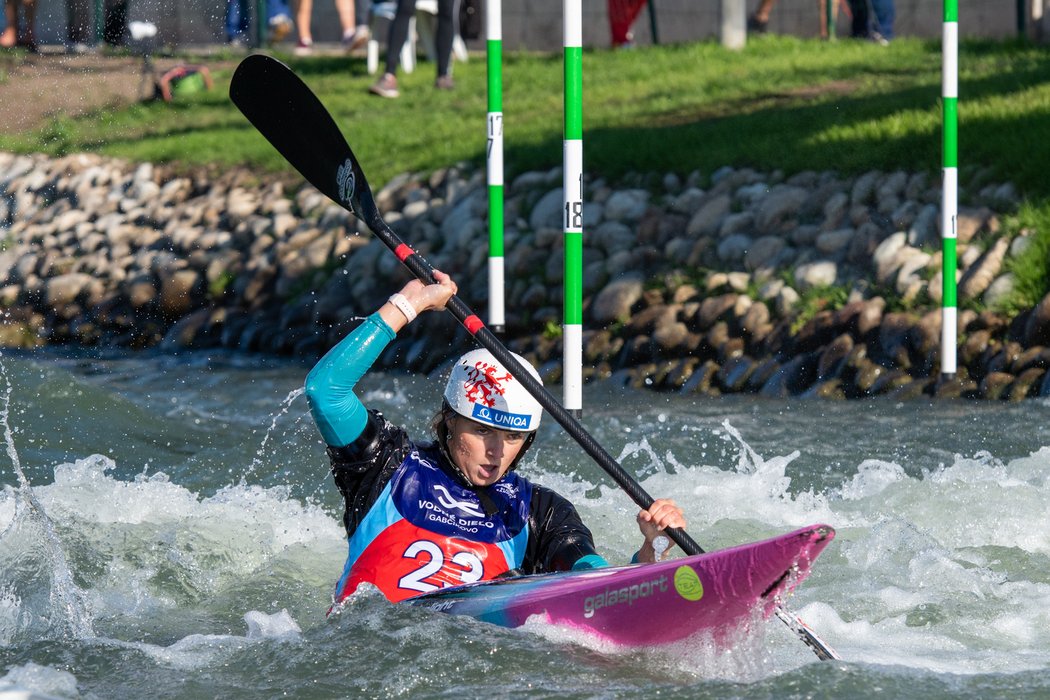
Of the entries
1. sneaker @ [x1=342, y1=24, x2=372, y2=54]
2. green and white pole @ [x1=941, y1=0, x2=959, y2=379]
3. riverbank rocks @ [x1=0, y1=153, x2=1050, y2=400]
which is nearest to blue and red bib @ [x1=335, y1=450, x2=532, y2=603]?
green and white pole @ [x1=941, y1=0, x2=959, y2=379]

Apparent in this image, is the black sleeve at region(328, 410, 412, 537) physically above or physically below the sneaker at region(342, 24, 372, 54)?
below

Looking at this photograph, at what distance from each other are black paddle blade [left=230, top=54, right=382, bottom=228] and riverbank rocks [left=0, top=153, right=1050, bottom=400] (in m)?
3.69

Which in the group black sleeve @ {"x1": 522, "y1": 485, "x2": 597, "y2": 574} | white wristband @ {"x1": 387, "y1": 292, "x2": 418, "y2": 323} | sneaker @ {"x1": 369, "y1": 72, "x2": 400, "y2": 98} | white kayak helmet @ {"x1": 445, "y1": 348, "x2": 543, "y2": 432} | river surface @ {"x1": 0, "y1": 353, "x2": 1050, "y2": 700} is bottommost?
river surface @ {"x1": 0, "y1": 353, "x2": 1050, "y2": 700}

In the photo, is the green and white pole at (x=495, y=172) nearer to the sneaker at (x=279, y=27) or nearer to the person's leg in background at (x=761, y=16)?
the person's leg in background at (x=761, y=16)

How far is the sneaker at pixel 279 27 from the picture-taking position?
58.4ft

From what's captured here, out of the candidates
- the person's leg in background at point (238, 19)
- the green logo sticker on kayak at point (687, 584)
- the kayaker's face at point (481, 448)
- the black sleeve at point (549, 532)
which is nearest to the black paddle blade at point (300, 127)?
the kayaker's face at point (481, 448)

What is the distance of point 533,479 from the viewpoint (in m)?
6.60

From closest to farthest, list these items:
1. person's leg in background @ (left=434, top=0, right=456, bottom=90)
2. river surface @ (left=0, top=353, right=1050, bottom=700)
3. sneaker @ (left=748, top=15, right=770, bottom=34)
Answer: river surface @ (left=0, top=353, right=1050, bottom=700) < person's leg in background @ (left=434, top=0, right=456, bottom=90) < sneaker @ (left=748, top=15, right=770, bottom=34)

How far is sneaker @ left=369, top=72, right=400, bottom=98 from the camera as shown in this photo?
13.6 metres

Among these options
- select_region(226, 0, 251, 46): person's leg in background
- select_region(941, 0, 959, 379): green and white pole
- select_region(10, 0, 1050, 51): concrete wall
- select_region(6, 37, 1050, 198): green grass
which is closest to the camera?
select_region(941, 0, 959, 379): green and white pole

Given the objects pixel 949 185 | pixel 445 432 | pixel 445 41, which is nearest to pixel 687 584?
pixel 445 432

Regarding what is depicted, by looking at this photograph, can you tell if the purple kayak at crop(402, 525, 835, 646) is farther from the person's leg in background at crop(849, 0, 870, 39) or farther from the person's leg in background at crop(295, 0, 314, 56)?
the person's leg in background at crop(295, 0, 314, 56)

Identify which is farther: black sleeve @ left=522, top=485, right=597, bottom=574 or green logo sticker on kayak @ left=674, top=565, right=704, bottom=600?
black sleeve @ left=522, top=485, right=597, bottom=574

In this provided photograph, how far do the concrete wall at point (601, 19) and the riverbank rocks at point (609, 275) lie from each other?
417 cm
